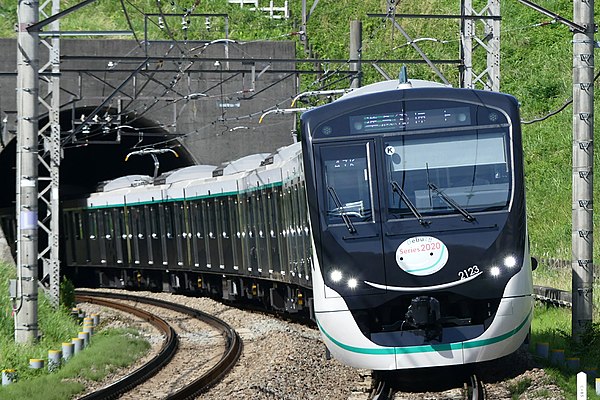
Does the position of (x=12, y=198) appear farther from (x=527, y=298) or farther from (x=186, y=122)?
(x=527, y=298)

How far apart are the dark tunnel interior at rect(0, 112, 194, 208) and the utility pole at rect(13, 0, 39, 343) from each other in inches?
914

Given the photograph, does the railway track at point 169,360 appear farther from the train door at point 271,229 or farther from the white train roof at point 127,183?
the white train roof at point 127,183

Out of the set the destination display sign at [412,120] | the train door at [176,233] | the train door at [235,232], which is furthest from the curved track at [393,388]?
the train door at [176,233]

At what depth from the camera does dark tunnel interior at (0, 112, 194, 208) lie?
41.7 metres

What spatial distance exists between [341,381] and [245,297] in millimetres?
13204

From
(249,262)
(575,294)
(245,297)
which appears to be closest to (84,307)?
(245,297)

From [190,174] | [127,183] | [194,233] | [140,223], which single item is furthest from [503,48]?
[194,233]

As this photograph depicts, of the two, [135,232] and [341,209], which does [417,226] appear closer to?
[341,209]

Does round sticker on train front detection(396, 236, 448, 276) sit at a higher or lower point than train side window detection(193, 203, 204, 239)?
higher

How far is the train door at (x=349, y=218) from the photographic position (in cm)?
1146

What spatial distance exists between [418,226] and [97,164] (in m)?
36.7

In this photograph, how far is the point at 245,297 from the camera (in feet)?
84.8

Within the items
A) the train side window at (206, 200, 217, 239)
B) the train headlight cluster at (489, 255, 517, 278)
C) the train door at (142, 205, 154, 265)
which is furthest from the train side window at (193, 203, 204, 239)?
the train headlight cluster at (489, 255, 517, 278)

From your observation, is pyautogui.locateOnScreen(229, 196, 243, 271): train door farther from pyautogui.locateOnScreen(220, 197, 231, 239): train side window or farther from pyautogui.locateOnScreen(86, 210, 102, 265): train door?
pyautogui.locateOnScreen(86, 210, 102, 265): train door
